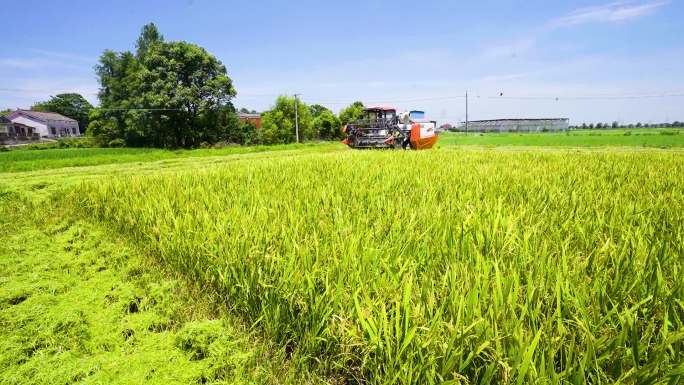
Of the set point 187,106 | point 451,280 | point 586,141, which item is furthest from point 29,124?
point 586,141

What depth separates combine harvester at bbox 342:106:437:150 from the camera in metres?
15.1

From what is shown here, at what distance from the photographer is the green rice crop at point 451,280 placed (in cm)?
110

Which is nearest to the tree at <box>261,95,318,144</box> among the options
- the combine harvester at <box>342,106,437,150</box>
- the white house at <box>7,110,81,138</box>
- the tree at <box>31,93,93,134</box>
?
the combine harvester at <box>342,106,437,150</box>

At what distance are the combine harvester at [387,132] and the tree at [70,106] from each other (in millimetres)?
81594

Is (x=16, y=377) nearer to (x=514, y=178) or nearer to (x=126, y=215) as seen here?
(x=126, y=215)

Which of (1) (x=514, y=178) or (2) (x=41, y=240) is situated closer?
(2) (x=41, y=240)

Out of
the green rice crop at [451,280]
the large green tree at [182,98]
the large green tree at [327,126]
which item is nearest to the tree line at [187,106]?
the large green tree at [182,98]

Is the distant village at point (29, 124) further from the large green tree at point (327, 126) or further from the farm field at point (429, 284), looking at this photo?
the farm field at point (429, 284)

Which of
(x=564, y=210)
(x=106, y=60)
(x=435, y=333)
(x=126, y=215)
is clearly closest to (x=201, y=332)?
(x=435, y=333)

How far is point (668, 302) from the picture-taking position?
1268mm

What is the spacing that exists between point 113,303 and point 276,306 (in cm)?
131

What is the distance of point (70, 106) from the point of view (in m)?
76.0

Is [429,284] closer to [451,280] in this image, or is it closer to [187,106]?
[451,280]

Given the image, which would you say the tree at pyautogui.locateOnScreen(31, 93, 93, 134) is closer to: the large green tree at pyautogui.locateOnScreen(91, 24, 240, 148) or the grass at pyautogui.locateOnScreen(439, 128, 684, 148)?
the large green tree at pyautogui.locateOnScreen(91, 24, 240, 148)
